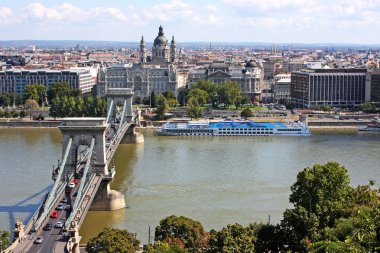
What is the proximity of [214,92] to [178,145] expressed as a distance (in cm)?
1451

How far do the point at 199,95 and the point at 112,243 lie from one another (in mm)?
29751

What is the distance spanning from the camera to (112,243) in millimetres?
11539

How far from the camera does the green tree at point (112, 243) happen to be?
37.7 ft

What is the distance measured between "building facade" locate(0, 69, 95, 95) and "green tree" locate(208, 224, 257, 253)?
35037 millimetres

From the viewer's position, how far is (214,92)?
140ft

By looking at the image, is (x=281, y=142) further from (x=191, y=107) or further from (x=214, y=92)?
(x=214, y=92)

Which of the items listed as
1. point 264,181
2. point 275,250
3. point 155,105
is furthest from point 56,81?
point 275,250

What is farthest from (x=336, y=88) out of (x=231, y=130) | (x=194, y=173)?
(x=194, y=173)

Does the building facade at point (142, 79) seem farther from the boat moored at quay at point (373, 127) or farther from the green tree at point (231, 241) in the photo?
the green tree at point (231, 241)

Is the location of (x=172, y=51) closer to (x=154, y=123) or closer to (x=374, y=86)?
(x=374, y=86)

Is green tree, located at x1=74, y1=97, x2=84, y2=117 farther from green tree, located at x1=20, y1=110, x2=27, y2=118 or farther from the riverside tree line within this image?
the riverside tree line

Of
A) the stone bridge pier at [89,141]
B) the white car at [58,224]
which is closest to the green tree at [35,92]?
the stone bridge pier at [89,141]

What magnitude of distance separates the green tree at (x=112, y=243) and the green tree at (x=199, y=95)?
94.2 feet

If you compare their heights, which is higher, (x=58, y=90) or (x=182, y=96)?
(x=58, y=90)
